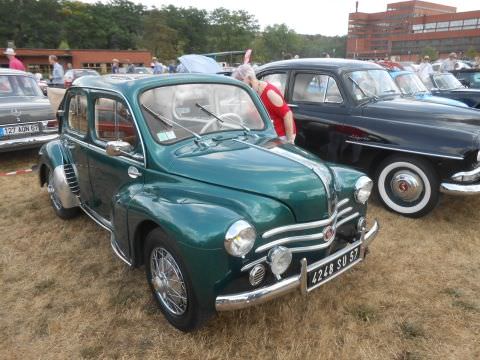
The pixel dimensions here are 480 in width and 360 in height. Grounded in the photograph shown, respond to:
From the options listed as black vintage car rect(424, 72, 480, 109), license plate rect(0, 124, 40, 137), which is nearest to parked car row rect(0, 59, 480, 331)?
license plate rect(0, 124, 40, 137)

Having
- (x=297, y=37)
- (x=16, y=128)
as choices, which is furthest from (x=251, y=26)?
(x=16, y=128)

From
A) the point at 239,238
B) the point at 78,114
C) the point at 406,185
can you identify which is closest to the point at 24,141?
the point at 78,114

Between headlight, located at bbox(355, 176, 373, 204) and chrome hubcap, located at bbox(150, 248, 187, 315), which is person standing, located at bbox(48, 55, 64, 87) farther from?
headlight, located at bbox(355, 176, 373, 204)

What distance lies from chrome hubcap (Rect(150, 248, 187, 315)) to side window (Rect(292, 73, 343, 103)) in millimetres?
3661

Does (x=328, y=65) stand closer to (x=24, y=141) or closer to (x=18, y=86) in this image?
→ (x=24, y=141)

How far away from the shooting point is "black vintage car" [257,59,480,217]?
4.41 m

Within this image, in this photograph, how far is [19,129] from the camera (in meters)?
6.75

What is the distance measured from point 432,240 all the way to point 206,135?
2.79 metres

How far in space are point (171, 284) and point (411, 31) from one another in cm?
11024

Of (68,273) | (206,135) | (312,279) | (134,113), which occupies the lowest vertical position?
(68,273)

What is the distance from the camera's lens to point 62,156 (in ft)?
14.5

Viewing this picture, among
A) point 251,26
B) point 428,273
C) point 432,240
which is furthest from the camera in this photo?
point 251,26

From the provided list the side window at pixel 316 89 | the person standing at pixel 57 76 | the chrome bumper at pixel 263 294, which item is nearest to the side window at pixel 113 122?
the chrome bumper at pixel 263 294

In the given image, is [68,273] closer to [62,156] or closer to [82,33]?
[62,156]
